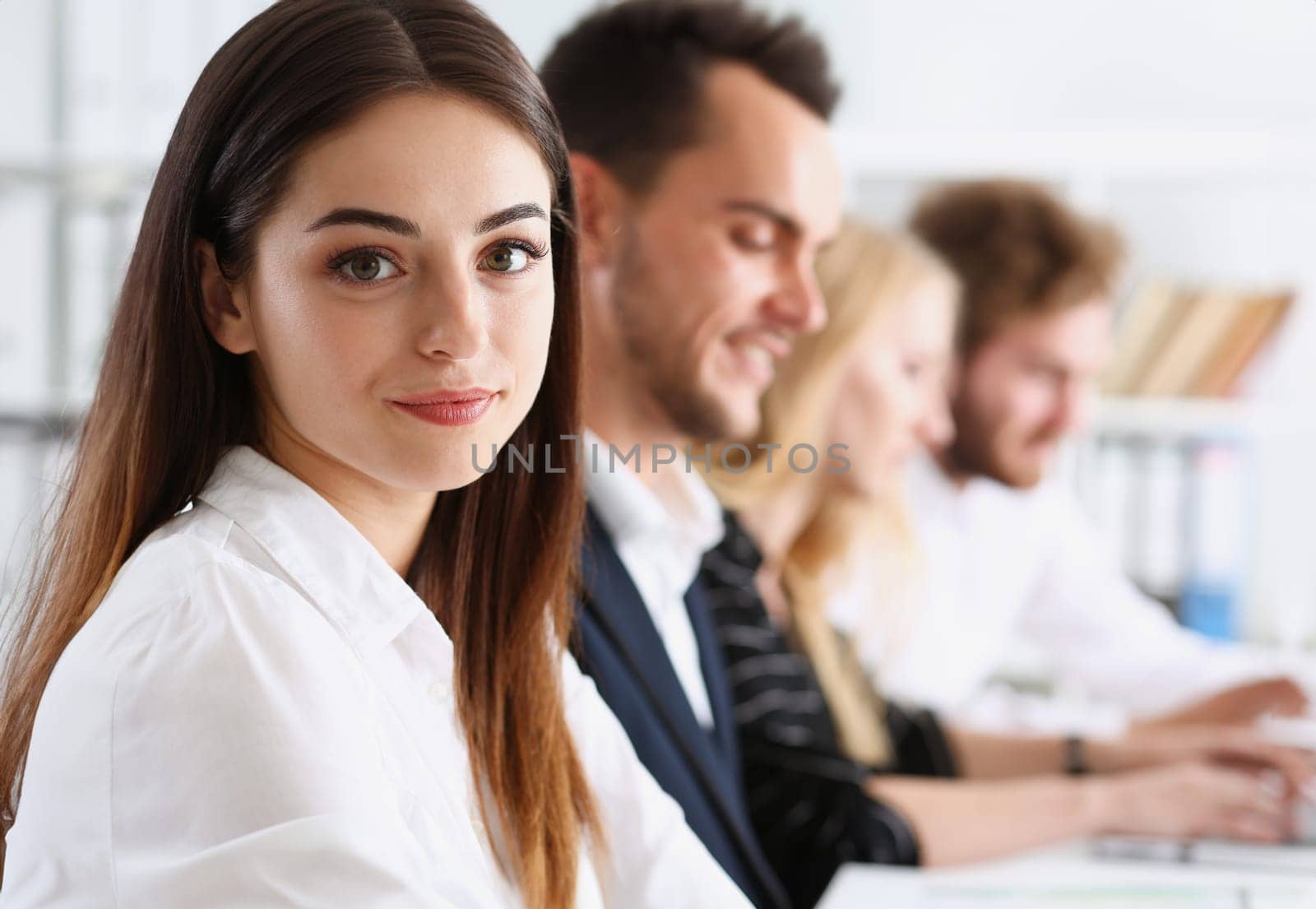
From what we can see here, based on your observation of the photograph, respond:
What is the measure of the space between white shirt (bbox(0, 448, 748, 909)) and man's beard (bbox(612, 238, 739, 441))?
0.68 m

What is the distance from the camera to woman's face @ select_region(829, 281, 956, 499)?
6.81 feet

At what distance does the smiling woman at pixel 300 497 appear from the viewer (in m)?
0.65

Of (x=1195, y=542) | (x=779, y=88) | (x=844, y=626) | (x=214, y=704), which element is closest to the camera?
(x=214, y=704)

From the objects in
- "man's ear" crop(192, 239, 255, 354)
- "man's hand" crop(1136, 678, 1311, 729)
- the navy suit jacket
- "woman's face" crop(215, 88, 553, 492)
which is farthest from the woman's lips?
"man's hand" crop(1136, 678, 1311, 729)

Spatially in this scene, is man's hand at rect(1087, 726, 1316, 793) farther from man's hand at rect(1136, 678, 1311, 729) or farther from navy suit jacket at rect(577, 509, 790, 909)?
navy suit jacket at rect(577, 509, 790, 909)

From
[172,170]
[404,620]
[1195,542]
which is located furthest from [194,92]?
[1195,542]

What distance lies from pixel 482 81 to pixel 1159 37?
2725 millimetres

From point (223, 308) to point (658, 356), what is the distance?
677 millimetres

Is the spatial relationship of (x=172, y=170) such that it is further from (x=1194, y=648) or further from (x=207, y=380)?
(x=1194, y=648)

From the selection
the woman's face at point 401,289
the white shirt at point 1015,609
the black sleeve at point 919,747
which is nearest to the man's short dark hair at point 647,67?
the woman's face at point 401,289

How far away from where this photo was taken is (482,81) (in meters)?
0.79

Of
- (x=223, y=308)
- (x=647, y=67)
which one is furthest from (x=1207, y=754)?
(x=223, y=308)

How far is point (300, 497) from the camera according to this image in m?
0.81

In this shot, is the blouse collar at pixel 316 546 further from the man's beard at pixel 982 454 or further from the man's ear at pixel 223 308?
the man's beard at pixel 982 454
